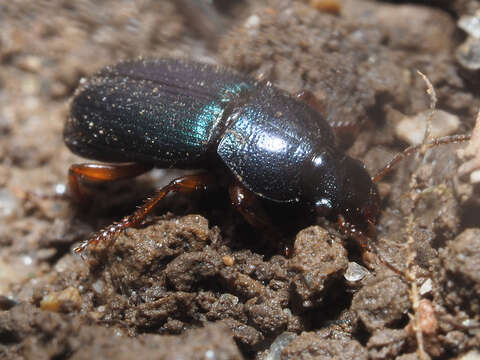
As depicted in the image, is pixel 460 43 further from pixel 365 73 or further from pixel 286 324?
pixel 286 324

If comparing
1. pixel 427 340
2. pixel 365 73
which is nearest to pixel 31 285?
pixel 427 340

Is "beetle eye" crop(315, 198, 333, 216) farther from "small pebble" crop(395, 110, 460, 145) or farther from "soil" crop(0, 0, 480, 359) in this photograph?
"small pebble" crop(395, 110, 460, 145)

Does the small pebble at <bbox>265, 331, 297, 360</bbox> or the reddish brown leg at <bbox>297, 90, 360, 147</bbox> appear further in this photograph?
the reddish brown leg at <bbox>297, 90, 360, 147</bbox>

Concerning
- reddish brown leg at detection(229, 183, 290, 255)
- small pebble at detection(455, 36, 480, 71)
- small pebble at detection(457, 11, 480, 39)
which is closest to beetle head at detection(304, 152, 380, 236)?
reddish brown leg at detection(229, 183, 290, 255)

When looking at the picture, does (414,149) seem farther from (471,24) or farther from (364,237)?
(471,24)

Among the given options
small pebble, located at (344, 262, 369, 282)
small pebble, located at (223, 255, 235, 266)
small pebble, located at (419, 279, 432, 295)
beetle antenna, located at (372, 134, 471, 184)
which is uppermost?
beetle antenna, located at (372, 134, 471, 184)

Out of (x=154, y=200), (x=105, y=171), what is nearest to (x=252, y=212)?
(x=154, y=200)

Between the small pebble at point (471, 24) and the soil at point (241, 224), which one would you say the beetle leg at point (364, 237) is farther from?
the small pebble at point (471, 24)
